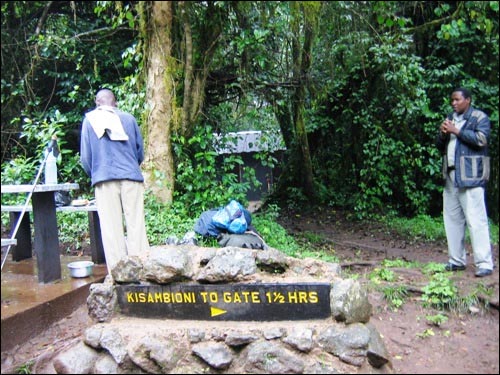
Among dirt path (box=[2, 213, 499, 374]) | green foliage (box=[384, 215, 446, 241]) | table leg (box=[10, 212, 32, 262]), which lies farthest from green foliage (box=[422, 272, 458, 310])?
table leg (box=[10, 212, 32, 262])

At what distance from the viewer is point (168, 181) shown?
21.8ft

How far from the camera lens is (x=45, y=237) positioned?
4758 mm

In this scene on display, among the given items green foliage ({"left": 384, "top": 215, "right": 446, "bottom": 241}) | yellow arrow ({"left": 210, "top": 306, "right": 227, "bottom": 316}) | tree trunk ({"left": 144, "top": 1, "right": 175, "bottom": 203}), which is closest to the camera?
yellow arrow ({"left": 210, "top": 306, "right": 227, "bottom": 316})

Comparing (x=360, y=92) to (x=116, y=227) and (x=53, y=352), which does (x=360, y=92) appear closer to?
(x=116, y=227)

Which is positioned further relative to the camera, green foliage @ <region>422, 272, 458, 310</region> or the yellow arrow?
green foliage @ <region>422, 272, 458, 310</region>

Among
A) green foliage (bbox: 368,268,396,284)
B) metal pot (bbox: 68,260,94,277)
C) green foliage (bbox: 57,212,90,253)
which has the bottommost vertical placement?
green foliage (bbox: 368,268,396,284)

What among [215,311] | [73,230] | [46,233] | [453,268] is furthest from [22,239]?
[453,268]

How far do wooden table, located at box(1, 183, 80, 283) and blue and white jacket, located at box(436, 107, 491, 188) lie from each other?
3785 millimetres

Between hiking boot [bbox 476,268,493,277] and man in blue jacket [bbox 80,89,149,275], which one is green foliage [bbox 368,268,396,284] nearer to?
hiking boot [bbox 476,268,493,277]

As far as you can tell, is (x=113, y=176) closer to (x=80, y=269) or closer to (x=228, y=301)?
(x=80, y=269)

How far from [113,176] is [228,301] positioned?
5.44 feet

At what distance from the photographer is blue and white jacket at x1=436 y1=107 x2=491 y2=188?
14.3ft

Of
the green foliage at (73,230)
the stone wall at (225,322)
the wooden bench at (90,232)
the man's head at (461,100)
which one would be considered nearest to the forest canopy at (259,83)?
the man's head at (461,100)

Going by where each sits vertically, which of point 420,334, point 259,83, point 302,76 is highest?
point 302,76
